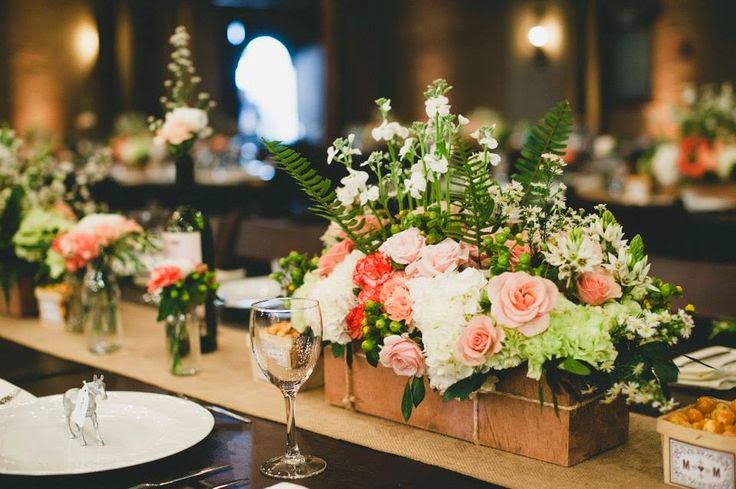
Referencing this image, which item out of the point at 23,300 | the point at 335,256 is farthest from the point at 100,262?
the point at 335,256

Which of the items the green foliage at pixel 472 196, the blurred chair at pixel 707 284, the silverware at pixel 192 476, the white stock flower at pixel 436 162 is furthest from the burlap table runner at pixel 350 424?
the blurred chair at pixel 707 284

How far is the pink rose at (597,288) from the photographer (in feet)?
4.28

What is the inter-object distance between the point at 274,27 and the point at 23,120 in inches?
238

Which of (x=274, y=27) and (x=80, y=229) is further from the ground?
(x=274, y=27)

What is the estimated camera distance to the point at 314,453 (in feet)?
4.54

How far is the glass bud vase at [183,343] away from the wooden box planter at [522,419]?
1.70ft

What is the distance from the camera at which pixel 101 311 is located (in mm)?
2096

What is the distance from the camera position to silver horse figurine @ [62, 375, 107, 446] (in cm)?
137

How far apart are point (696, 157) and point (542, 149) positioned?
202 inches

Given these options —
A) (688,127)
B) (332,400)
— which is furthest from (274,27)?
(332,400)

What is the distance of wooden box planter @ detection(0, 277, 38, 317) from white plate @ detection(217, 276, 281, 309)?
529 millimetres

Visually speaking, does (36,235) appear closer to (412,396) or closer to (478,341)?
(412,396)

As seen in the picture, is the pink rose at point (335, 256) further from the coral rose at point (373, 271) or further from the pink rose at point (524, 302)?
the pink rose at point (524, 302)

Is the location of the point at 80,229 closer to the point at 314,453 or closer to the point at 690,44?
the point at 314,453
